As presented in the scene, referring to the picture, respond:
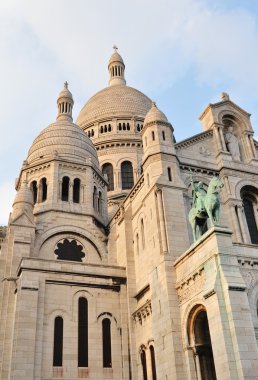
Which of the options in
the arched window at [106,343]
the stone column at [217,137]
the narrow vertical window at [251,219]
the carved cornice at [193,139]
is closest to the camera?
the arched window at [106,343]

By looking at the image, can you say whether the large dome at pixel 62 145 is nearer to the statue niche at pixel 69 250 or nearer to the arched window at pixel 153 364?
the statue niche at pixel 69 250

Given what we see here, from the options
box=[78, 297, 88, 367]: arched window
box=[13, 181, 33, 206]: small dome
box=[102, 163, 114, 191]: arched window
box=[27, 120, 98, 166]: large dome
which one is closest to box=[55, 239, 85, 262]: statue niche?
box=[13, 181, 33, 206]: small dome

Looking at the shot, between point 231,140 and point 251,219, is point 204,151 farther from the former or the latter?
point 251,219

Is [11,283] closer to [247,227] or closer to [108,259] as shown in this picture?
[108,259]

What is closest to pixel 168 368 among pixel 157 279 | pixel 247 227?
pixel 157 279

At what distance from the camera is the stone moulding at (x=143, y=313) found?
24.0m

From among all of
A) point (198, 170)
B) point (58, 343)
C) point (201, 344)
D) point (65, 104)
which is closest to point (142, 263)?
point (58, 343)

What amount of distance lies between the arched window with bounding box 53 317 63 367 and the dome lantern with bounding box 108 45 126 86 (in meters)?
42.6

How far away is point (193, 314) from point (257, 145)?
15.6 metres

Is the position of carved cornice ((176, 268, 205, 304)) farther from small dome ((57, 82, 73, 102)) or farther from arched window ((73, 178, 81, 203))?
small dome ((57, 82, 73, 102))

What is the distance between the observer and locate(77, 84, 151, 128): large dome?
169ft

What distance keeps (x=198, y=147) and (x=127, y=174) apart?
17770 millimetres

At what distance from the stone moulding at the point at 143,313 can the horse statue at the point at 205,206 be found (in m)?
5.10

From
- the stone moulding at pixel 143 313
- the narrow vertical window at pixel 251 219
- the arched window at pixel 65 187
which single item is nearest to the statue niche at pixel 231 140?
the narrow vertical window at pixel 251 219
